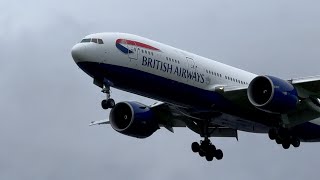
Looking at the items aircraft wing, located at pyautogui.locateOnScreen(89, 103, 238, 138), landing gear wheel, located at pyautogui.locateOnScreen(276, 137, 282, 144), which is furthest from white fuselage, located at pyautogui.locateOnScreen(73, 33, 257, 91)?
aircraft wing, located at pyautogui.locateOnScreen(89, 103, 238, 138)

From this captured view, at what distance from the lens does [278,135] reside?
219 ft

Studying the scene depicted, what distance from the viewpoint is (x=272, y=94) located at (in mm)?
63688

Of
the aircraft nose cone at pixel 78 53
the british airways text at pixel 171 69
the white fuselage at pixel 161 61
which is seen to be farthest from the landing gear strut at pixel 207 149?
the aircraft nose cone at pixel 78 53

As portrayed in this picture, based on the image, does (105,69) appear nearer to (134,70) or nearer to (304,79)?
(134,70)

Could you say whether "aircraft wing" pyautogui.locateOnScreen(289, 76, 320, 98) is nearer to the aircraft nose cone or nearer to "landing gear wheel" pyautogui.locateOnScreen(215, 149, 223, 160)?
"landing gear wheel" pyautogui.locateOnScreen(215, 149, 223, 160)

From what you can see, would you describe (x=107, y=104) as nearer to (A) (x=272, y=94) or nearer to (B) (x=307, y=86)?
(A) (x=272, y=94)

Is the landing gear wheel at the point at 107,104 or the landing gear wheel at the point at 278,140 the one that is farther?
the landing gear wheel at the point at 278,140

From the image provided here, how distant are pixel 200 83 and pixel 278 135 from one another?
5.60 meters

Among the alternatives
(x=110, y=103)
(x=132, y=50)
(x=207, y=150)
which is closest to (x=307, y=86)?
(x=207, y=150)

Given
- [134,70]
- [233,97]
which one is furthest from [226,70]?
[134,70]

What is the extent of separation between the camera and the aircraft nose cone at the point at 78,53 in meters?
62.9

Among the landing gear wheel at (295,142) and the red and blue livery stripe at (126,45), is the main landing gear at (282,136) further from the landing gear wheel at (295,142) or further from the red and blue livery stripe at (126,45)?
the red and blue livery stripe at (126,45)

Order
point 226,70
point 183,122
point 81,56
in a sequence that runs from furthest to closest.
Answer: point 183,122 → point 226,70 → point 81,56

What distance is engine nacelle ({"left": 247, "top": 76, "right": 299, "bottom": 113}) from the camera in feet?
209
